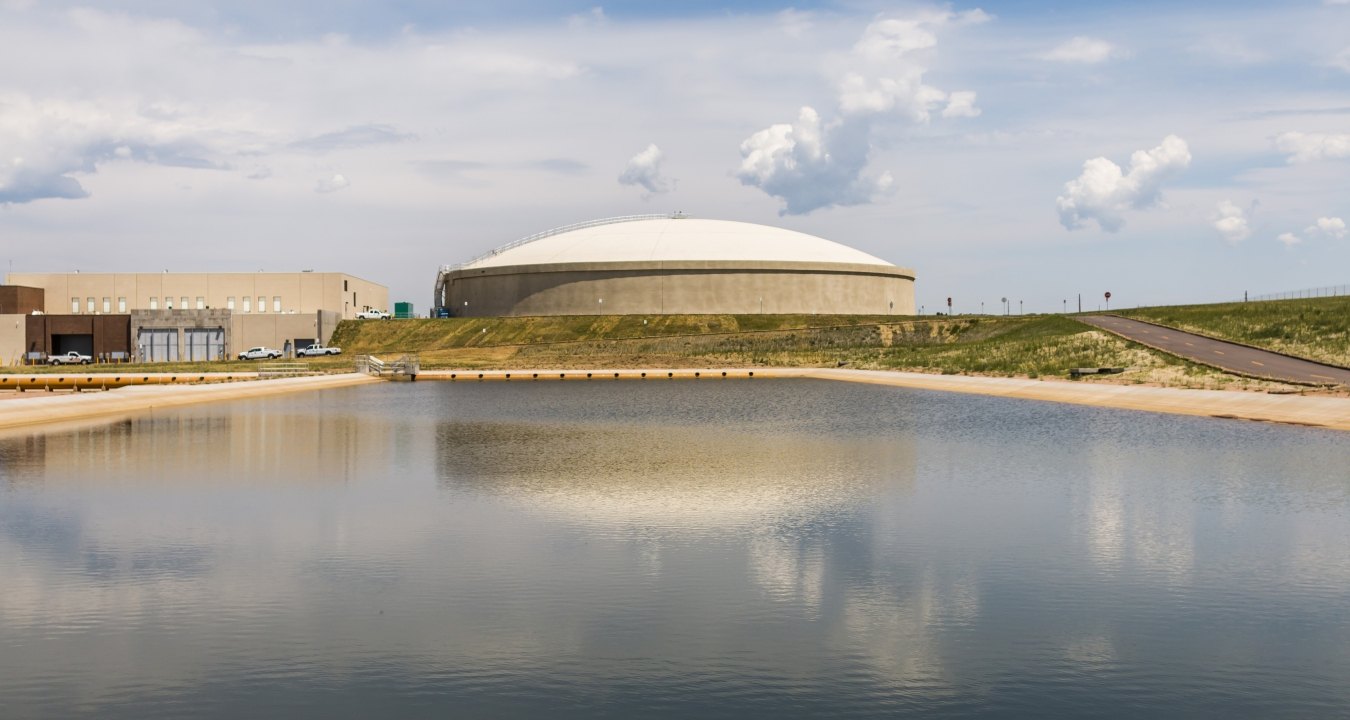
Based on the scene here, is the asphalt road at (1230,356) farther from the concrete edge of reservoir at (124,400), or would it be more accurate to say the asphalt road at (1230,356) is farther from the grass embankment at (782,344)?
the concrete edge of reservoir at (124,400)

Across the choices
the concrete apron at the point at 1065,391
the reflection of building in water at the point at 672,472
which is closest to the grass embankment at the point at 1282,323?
the concrete apron at the point at 1065,391

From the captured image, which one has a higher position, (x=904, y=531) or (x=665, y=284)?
(x=665, y=284)

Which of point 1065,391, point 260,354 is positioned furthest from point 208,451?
point 260,354

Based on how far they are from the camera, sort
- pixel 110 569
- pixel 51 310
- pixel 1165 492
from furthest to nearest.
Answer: pixel 51 310
pixel 1165 492
pixel 110 569

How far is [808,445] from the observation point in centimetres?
2983

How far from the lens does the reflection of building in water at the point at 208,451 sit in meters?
24.2

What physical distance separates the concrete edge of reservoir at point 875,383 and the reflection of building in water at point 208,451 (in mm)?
6186

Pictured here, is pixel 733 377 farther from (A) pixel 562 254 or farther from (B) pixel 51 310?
(B) pixel 51 310

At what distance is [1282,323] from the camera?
236ft

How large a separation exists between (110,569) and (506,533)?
5.37 metres

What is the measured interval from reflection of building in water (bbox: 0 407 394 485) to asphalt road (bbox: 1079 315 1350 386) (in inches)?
1540

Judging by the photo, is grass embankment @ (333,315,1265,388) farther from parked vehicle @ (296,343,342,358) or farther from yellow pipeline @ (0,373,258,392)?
yellow pipeline @ (0,373,258,392)

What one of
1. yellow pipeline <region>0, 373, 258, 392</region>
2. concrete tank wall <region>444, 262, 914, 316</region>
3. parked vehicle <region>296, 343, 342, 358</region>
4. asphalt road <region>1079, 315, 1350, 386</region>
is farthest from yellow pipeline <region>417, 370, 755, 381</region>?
concrete tank wall <region>444, 262, 914, 316</region>

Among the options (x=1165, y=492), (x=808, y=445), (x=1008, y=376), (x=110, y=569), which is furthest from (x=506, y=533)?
(x=1008, y=376)
